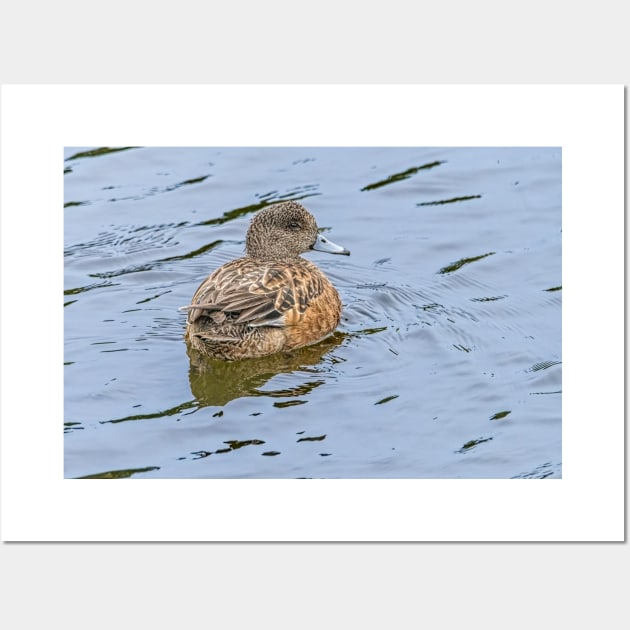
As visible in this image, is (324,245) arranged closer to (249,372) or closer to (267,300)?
(267,300)

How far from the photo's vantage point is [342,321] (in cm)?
1160

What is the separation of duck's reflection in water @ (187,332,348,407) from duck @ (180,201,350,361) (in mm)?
66

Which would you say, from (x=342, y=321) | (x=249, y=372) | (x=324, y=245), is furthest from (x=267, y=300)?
(x=324, y=245)

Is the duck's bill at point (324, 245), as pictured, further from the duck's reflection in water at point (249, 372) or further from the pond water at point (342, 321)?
the duck's reflection in water at point (249, 372)

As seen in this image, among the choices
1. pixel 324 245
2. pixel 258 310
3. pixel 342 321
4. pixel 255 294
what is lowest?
pixel 342 321

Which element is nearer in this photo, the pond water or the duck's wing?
the pond water

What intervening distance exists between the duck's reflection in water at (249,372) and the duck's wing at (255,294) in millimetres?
321

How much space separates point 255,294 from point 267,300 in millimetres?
110

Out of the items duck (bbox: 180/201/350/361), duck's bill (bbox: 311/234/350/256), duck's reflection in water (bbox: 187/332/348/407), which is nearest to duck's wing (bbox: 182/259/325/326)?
duck (bbox: 180/201/350/361)

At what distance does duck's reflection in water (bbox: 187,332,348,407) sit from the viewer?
1031 cm

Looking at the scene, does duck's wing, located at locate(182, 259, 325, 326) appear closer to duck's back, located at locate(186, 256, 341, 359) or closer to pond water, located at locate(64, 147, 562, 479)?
duck's back, located at locate(186, 256, 341, 359)

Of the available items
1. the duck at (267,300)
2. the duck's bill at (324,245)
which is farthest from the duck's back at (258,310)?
the duck's bill at (324,245)
